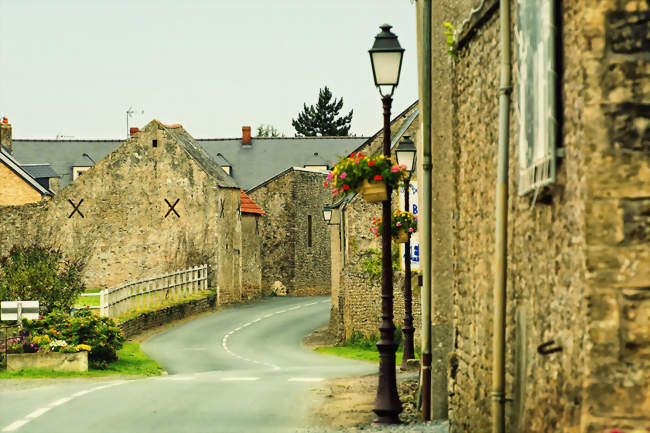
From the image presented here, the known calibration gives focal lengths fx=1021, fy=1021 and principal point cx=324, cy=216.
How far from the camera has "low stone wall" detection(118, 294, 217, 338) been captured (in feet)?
112

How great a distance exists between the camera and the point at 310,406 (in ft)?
47.9

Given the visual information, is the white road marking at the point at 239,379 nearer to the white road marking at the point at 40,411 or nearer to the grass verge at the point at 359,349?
the white road marking at the point at 40,411

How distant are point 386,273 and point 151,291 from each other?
27.1m

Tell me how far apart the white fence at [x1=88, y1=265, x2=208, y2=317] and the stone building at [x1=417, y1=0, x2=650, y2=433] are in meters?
24.6

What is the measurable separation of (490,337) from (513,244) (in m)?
1.15

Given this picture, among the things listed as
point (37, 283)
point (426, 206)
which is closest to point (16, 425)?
point (426, 206)

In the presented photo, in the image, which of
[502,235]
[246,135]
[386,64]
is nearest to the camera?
[502,235]

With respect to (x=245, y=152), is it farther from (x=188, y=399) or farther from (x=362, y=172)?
(x=362, y=172)

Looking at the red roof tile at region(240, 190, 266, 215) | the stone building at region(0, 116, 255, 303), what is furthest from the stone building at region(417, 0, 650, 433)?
the red roof tile at region(240, 190, 266, 215)

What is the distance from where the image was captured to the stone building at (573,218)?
577cm

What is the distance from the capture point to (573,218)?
612 cm

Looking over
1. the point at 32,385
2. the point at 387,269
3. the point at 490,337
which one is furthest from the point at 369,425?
the point at 32,385

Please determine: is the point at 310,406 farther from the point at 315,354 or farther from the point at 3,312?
the point at 315,354

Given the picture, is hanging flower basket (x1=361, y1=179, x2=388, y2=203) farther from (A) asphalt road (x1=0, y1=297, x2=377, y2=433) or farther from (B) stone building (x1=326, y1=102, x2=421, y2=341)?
(B) stone building (x1=326, y1=102, x2=421, y2=341)
